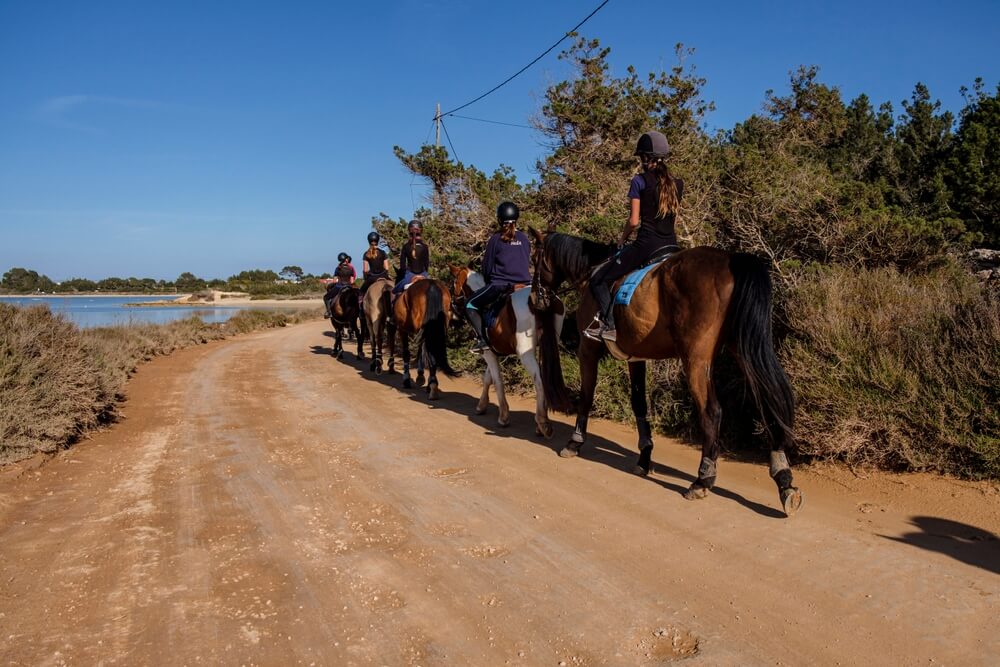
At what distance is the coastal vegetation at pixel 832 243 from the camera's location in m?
5.30

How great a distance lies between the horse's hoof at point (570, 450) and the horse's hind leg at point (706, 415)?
1564mm

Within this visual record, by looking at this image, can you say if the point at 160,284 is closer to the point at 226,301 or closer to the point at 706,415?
the point at 226,301

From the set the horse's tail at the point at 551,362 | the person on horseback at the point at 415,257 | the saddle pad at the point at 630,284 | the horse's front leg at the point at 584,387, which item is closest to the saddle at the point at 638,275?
the saddle pad at the point at 630,284

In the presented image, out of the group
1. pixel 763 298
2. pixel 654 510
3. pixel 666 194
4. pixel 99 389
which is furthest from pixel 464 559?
pixel 99 389

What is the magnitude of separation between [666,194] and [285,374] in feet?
32.7

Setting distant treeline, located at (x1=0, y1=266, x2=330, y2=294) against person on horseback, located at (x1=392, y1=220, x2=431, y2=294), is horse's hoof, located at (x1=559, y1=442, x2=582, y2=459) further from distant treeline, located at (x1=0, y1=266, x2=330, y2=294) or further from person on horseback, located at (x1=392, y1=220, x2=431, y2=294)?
distant treeline, located at (x1=0, y1=266, x2=330, y2=294)

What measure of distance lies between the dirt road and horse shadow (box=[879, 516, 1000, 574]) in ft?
0.05

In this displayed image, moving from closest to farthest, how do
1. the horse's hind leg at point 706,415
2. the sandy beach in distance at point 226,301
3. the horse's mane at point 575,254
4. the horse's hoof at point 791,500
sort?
the horse's hoof at point 791,500, the horse's hind leg at point 706,415, the horse's mane at point 575,254, the sandy beach in distance at point 226,301

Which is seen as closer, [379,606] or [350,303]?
[379,606]

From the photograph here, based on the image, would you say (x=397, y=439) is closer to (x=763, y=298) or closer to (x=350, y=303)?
(x=763, y=298)

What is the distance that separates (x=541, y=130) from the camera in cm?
1560

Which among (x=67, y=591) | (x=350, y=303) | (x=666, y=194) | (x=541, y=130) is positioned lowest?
(x=67, y=591)

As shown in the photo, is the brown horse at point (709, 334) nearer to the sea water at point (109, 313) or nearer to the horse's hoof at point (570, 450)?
the horse's hoof at point (570, 450)

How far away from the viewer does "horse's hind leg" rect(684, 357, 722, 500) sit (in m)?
5.15
